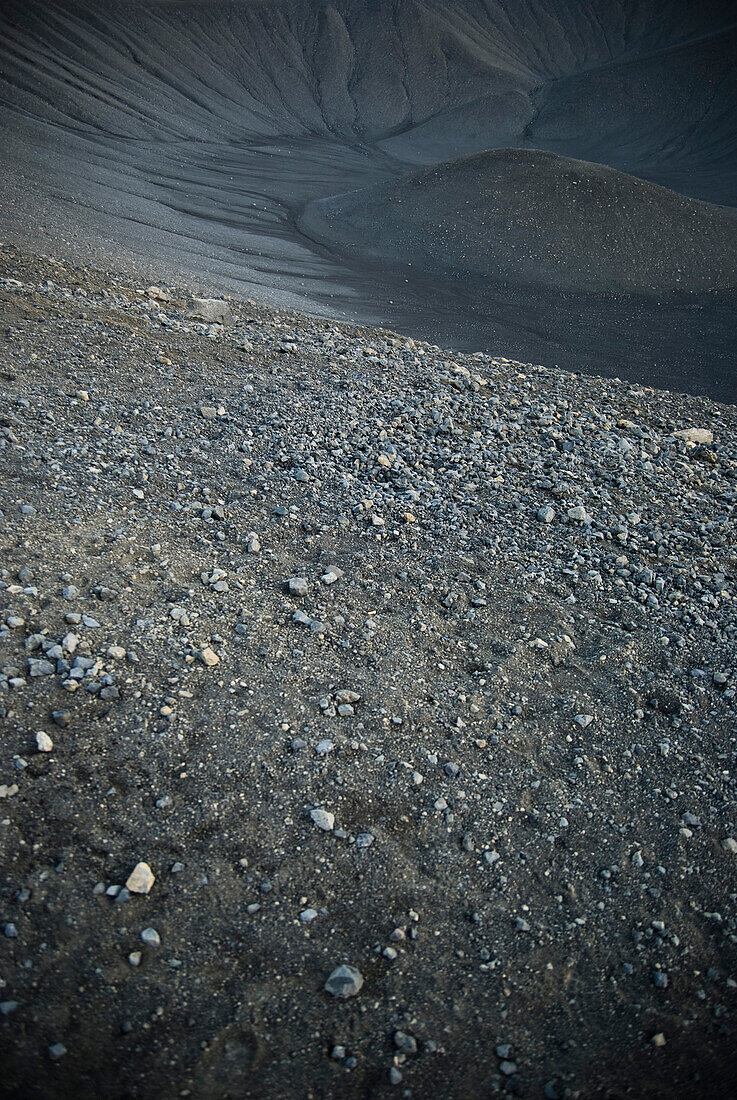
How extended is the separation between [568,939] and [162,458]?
5.27 m

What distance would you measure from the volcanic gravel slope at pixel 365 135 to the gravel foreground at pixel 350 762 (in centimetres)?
923

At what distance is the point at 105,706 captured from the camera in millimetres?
3930

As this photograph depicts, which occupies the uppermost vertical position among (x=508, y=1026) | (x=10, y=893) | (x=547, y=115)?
(x=547, y=115)

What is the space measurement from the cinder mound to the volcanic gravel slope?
0.20 metres

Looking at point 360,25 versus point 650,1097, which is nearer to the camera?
point 650,1097

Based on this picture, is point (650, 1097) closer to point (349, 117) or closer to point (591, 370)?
point (591, 370)

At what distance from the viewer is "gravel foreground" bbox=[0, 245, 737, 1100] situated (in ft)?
9.39

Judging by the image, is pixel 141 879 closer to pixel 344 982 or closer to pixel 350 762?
pixel 344 982

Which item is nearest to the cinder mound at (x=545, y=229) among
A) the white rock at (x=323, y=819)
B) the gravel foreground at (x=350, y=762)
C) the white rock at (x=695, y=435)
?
the white rock at (x=695, y=435)

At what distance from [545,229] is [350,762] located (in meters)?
21.4

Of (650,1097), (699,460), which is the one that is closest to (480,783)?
(650,1097)

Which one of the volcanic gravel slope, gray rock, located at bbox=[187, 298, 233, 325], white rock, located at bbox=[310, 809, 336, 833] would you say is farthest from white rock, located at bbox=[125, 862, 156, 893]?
the volcanic gravel slope

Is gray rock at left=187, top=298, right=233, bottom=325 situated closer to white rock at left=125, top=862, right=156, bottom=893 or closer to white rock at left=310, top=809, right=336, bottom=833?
white rock at left=310, top=809, right=336, bottom=833

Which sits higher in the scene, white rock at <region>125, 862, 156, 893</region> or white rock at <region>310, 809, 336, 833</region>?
white rock at <region>310, 809, 336, 833</region>
